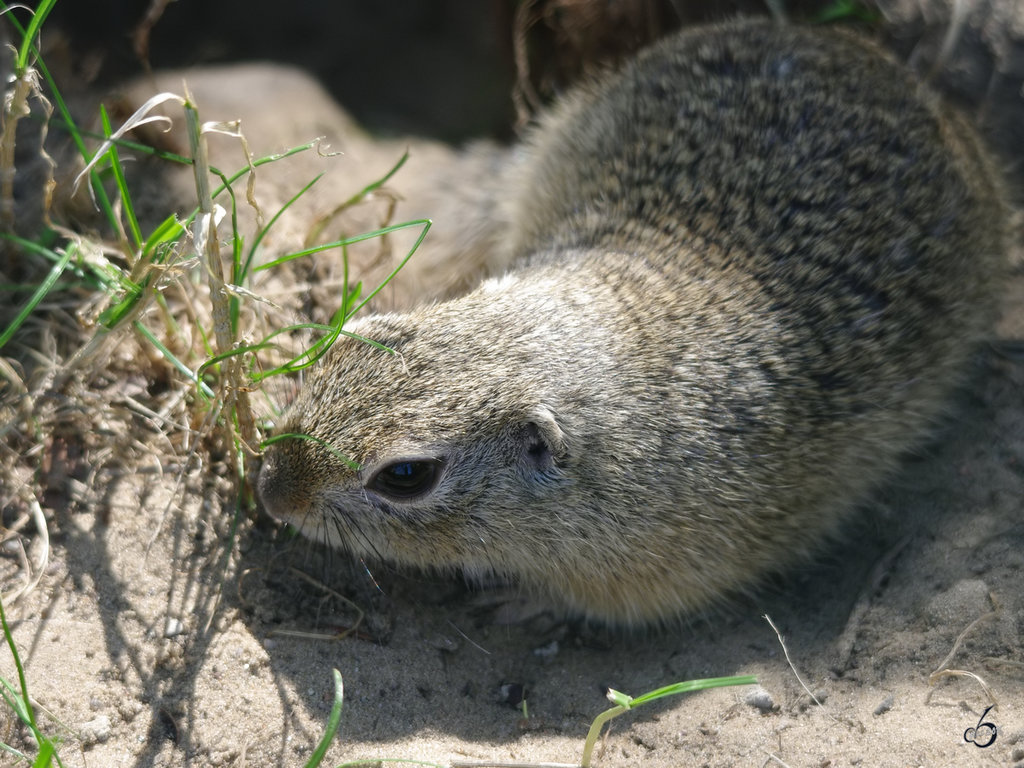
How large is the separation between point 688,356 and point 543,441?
66 centimetres

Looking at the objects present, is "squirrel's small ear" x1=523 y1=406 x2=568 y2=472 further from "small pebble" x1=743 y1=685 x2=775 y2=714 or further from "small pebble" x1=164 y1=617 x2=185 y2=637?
"small pebble" x1=164 y1=617 x2=185 y2=637

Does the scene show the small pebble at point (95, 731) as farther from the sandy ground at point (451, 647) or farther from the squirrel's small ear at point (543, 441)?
the squirrel's small ear at point (543, 441)

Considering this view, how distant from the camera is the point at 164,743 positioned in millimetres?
3002

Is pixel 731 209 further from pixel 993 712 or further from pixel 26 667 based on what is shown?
pixel 26 667

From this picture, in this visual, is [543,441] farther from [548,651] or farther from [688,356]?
[548,651]

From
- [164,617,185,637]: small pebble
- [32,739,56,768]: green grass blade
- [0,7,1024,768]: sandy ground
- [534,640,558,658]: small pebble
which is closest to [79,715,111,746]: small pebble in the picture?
[0,7,1024,768]: sandy ground

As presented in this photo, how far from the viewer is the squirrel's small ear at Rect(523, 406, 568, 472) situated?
10.7ft

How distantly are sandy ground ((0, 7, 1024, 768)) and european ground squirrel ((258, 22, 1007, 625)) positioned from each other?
0.77 feet

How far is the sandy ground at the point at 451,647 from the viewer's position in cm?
306

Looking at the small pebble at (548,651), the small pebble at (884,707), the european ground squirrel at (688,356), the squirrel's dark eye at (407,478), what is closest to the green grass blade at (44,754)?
the european ground squirrel at (688,356)

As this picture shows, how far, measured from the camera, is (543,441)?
3322 millimetres

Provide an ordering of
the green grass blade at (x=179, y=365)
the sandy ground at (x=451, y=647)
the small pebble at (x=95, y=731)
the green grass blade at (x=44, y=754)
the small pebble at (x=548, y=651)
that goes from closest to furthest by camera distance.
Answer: the green grass blade at (x=44, y=754)
the small pebble at (x=95, y=731)
the sandy ground at (x=451, y=647)
the green grass blade at (x=179, y=365)
the small pebble at (x=548, y=651)

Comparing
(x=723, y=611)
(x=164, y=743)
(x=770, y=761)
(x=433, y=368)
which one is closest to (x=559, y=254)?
(x=433, y=368)

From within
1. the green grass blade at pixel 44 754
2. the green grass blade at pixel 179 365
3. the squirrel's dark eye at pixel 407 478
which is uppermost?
the green grass blade at pixel 179 365
